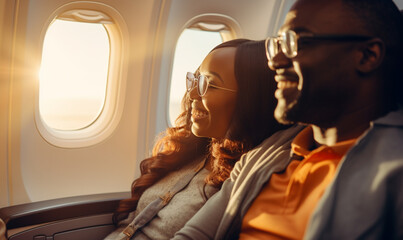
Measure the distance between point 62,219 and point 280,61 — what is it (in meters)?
1.49

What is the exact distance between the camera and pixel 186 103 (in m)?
2.25

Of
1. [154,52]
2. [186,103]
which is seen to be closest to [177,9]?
[154,52]

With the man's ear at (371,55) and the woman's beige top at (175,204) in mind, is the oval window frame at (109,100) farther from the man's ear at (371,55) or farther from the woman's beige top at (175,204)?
the man's ear at (371,55)

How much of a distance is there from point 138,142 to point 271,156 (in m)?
2.95

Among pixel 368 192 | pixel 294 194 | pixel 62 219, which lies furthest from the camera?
pixel 62 219

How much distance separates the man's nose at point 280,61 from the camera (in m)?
1.27

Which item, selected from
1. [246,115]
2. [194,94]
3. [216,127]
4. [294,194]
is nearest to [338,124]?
[294,194]

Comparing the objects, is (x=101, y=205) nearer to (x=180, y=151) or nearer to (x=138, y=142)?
(x=180, y=151)

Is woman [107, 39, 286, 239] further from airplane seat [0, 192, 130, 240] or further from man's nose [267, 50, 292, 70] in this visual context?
man's nose [267, 50, 292, 70]

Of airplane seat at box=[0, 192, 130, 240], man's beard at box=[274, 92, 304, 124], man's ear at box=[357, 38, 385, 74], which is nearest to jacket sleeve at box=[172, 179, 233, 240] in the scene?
man's beard at box=[274, 92, 304, 124]

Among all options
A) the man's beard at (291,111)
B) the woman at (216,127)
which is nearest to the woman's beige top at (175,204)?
the woman at (216,127)

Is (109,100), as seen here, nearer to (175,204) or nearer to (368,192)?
(175,204)

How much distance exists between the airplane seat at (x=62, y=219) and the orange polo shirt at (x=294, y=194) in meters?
1.10

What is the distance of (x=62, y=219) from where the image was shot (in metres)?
2.17
